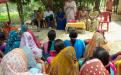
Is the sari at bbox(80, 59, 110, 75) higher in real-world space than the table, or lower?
higher

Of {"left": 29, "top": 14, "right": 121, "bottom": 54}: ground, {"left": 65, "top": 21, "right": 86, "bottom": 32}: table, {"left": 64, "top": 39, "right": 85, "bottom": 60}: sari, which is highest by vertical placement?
{"left": 64, "top": 39, "right": 85, "bottom": 60}: sari

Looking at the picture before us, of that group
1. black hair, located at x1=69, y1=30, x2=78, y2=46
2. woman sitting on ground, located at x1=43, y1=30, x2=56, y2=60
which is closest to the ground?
black hair, located at x1=69, y1=30, x2=78, y2=46

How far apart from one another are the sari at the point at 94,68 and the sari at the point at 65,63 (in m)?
0.33

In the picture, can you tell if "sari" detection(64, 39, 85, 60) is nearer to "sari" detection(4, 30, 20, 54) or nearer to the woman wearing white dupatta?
"sari" detection(4, 30, 20, 54)

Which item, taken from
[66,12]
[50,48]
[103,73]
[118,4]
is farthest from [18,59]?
[118,4]

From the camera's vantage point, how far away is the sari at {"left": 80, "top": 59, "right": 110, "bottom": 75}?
3.42 metres

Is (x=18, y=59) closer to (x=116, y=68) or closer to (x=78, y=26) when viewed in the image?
(x=116, y=68)

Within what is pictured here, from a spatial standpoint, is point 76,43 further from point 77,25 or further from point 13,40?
point 77,25

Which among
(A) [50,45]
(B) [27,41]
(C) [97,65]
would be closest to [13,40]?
(B) [27,41]

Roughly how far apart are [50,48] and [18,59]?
1836mm

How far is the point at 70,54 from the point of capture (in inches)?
150

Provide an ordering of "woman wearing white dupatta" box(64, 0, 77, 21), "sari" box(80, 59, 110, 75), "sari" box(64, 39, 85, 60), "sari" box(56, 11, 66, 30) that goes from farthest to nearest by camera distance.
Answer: "sari" box(56, 11, 66, 30) → "woman wearing white dupatta" box(64, 0, 77, 21) → "sari" box(64, 39, 85, 60) → "sari" box(80, 59, 110, 75)

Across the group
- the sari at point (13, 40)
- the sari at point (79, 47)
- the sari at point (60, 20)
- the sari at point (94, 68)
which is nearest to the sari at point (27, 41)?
the sari at point (13, 40)

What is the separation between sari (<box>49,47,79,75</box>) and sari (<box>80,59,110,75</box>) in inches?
13.1
